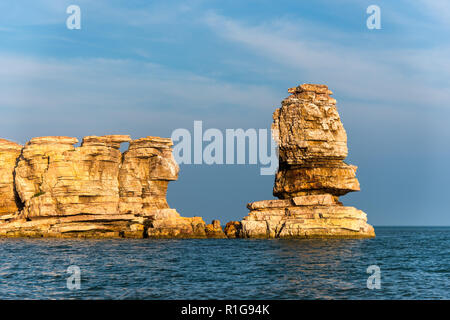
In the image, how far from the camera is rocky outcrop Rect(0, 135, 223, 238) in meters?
70.6

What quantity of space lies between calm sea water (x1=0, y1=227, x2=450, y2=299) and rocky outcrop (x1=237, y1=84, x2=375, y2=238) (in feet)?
29.8

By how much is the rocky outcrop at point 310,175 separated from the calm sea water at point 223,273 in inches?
358

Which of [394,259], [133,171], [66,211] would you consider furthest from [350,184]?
[66,211]

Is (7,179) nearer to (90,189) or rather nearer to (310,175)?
(90,189)

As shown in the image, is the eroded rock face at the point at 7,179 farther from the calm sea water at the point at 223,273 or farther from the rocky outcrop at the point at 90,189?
the calm sea water at the point at 223,273

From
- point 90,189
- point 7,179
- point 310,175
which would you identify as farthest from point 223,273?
point 7,179

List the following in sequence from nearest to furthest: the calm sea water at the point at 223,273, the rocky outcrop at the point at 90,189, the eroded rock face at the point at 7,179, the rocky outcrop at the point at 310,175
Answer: the calm sea water at the point at 223,273
the rocky outcrop at the point at 310,175
the rocky outcrop at the point at 90,189
the eroded rock face at the point at 7,179

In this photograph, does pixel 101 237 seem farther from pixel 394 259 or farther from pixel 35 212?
pixel 394 259

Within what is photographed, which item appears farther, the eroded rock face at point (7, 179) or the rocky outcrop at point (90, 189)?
the eroded rock face at point (7, 179)

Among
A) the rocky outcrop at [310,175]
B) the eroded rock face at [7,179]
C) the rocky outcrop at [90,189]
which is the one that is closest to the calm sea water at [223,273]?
the rocky outcrop at [310,175]

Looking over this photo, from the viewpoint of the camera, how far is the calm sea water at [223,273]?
25.8 metres

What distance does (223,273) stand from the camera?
3359 cm

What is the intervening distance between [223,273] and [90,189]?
43089 millimetres

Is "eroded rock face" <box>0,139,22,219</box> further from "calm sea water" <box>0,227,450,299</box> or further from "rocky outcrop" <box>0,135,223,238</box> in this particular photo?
"calm sea water" <box>0,227,450,299</box>
